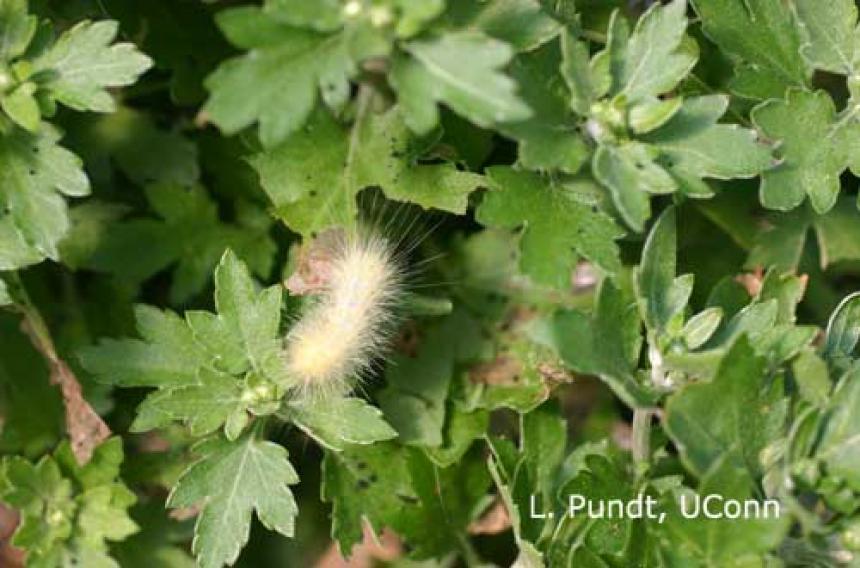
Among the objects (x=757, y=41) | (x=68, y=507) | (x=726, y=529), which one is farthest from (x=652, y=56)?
(x=68, y=507)

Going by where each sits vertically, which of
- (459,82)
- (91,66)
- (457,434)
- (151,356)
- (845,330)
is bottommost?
(457,434)

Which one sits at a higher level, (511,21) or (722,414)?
(511,21)

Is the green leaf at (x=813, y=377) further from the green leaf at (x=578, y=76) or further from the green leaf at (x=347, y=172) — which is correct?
the green leaf at (x=347, y=172)

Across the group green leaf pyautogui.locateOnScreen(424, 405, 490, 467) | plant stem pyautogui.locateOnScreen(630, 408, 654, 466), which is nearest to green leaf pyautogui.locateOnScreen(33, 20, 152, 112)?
green leaf pyautogui.locateOnScreen(424, 405, 490, 467)

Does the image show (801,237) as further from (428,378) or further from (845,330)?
(428,378)

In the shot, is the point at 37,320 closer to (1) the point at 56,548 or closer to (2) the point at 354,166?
(1) the point at 56,548
